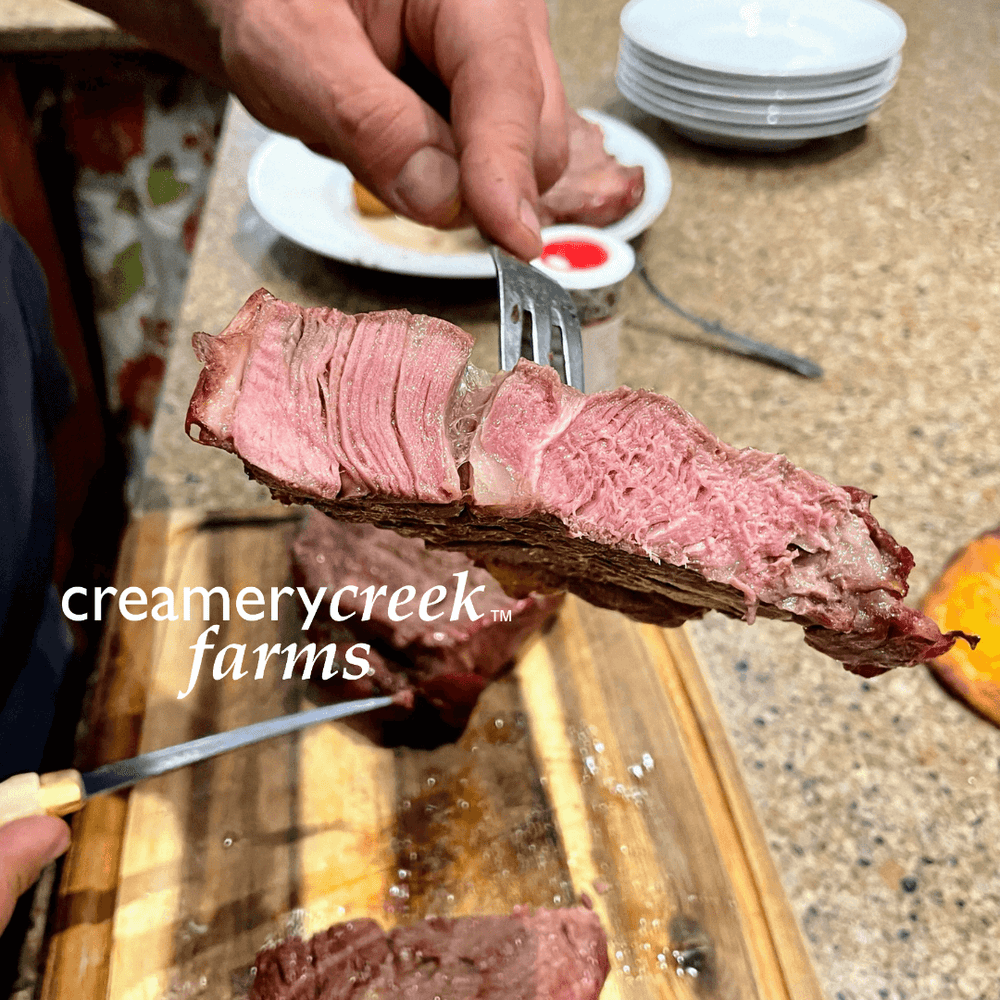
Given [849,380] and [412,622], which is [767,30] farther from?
[412,622]

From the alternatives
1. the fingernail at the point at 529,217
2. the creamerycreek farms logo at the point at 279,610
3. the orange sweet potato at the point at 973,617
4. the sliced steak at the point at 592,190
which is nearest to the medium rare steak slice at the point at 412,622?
the creamerycreek farms logo at the point at 279,610

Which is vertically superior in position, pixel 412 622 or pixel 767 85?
A: pixel 767 85

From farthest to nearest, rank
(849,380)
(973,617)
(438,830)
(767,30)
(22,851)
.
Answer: (767,30) < (849,380) < (973,617) < (438,830) < (22,851)

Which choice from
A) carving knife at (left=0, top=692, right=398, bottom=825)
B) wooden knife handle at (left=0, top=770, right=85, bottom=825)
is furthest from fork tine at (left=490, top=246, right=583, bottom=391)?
wooden knife handle at (left=0, top=770, right=85, bottom=825)

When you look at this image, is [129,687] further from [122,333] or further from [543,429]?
[122,333]

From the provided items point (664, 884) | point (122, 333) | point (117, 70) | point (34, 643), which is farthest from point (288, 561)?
point (117, 70)

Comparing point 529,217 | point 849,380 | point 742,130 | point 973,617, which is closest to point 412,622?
point 529,217

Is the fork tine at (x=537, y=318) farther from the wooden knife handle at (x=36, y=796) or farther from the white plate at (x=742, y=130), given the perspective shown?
the white plate at (x=742, y=130)
